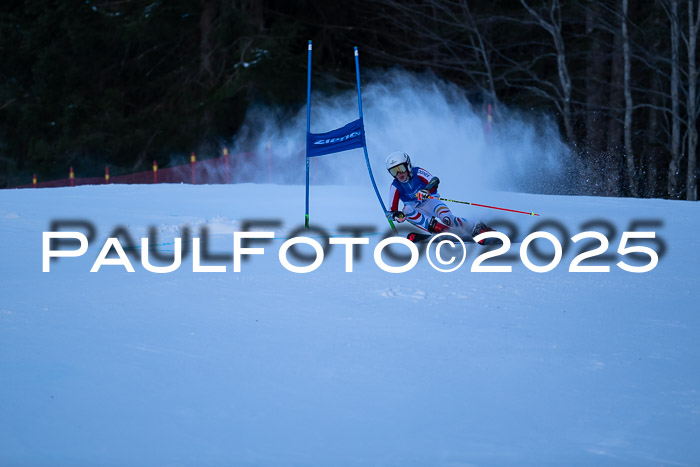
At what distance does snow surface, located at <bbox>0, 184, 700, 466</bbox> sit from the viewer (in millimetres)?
3869

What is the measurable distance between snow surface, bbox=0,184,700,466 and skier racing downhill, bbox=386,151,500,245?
102 centimetres

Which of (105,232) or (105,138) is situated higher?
(105,138)

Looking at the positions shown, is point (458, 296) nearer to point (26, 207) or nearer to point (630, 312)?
point (630, 312)

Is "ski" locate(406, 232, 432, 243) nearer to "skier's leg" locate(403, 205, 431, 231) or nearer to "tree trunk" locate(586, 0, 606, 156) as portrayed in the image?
"skier's leg" locate(403, 205, 431, 231)

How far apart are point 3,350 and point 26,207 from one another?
7752 millimetres

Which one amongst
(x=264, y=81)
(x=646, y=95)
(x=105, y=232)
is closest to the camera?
(x=105, y=232)

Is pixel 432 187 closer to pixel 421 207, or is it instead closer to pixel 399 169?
pixel 421 207

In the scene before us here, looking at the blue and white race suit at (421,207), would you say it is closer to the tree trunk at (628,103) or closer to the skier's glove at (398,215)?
the skier's glove at (398,215)

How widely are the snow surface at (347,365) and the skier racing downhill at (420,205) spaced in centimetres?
102

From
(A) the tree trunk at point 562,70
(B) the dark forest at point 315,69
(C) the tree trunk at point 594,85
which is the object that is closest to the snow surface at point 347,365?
(A) the tree trunk at point 562,70

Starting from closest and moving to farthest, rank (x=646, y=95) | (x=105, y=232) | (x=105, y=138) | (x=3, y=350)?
1. (x=3, y=350)
2. (x=105, y=232)
3. (x=646, y=95)
4. (x=105, y=138)

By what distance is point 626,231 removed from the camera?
982 cm

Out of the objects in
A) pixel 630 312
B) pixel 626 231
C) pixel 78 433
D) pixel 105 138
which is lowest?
pixel 78 433

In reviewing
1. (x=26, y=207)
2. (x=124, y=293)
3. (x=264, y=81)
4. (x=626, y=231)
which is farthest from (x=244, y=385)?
(x=264, y=81)
